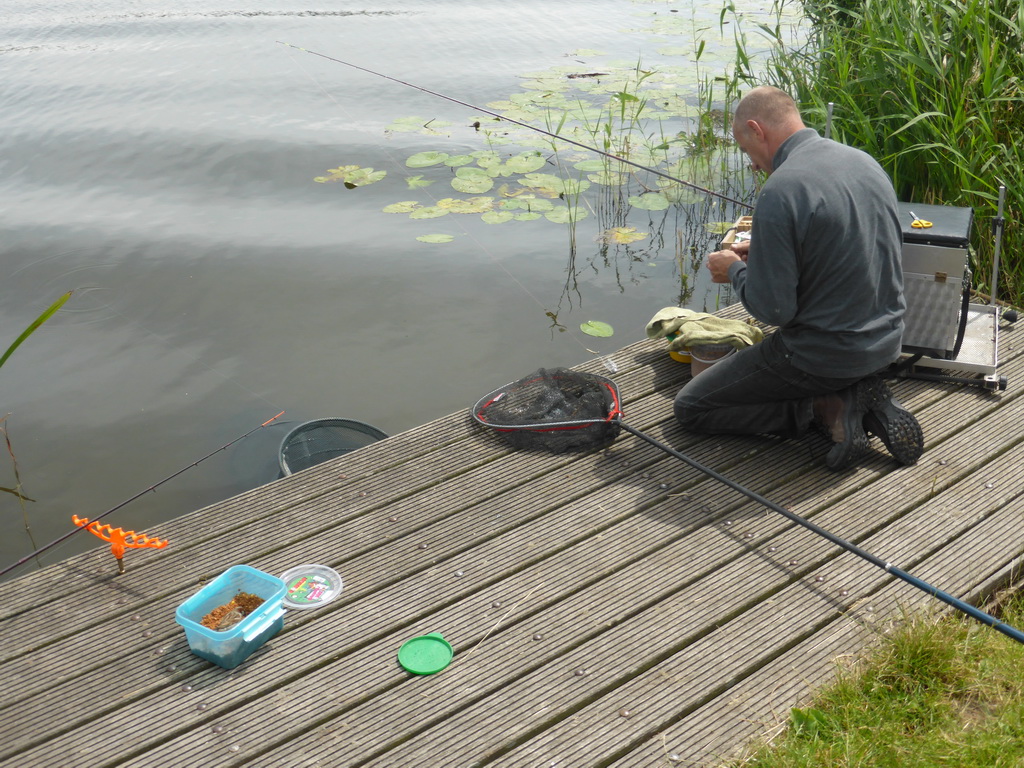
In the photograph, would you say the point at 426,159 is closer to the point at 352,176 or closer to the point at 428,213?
the point at 352,176

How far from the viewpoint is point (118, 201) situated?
21.9 ft

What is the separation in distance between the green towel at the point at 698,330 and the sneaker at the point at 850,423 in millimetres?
562

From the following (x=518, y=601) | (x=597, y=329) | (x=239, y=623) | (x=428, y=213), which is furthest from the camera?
(x=428, y=213)

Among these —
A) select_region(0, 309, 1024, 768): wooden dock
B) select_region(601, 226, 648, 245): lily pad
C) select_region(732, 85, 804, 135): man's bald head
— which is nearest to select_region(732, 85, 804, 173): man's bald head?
select_region(732, 85, 804, 135): man's bald head

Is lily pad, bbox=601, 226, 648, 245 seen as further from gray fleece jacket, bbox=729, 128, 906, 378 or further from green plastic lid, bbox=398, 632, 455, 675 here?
green plastic lid, bbox=398, 632, 455, 675

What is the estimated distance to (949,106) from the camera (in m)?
4.21

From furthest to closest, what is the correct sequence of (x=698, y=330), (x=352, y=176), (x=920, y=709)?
(x=352, y=176) < (x=698, y=330) < (x=920, y=709)

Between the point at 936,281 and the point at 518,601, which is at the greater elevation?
the point at 936,281

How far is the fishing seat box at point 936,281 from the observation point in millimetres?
3201

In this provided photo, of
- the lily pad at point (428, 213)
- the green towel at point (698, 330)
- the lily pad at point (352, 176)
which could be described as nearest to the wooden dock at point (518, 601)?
the green towel at point (698, 330)

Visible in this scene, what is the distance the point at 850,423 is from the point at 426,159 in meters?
4.92

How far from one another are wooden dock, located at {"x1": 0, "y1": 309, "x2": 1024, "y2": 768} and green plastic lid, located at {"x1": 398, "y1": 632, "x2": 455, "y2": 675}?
3 centimetres

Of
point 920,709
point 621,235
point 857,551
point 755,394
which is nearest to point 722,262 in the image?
point 755,394

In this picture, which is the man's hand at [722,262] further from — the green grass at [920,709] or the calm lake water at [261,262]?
the calm lake water at [261,262]
